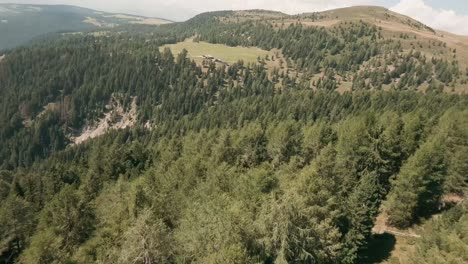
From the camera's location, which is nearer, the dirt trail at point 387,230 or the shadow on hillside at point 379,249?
the shadow on hillside at point 379,249

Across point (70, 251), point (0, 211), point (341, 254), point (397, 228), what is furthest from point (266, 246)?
point (0, 211)

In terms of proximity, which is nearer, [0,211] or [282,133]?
[0,211]

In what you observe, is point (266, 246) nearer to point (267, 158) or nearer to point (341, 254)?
point (341, 254)

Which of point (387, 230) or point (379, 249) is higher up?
point (379, 249)

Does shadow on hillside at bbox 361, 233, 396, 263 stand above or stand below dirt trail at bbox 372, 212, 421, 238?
above

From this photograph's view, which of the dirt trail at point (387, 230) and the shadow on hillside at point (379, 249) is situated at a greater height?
the shadow on hillside at point (379, 249)

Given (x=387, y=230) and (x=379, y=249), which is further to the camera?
(x=387, y=230)

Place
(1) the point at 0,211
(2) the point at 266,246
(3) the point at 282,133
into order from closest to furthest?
1. (2) the point at 266,246
2. (1) the point at 0,211
3. (3) the point at 282,133

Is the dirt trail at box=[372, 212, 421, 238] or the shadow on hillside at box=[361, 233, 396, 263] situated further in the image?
the dirt trail at box=[372, 212, 421, 238]
